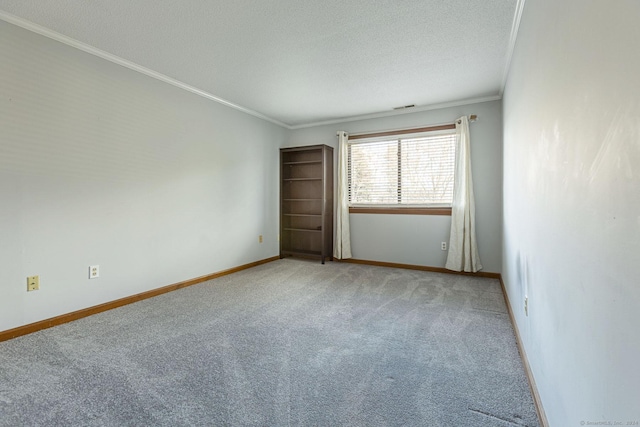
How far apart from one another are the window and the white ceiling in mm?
783

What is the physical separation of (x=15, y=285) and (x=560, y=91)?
11.7 feet

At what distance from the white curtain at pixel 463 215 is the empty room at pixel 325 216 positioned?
0.09ft

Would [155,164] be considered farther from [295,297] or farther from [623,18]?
[623,18]

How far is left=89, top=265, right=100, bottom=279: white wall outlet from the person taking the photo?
270 cm

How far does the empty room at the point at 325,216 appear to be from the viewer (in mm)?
952

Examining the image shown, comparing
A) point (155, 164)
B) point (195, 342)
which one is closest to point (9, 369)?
point (195, 342)

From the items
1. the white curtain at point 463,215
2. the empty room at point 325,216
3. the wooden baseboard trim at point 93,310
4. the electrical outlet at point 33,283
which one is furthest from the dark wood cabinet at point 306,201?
the electrical outlet at point 33,283

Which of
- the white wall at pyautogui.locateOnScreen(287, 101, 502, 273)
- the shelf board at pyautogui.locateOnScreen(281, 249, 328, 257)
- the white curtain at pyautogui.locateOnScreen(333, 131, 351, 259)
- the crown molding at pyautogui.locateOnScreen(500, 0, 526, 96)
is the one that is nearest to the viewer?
the crown molding at pyautogui.locateOnScreen(500, 0, 526, 96)

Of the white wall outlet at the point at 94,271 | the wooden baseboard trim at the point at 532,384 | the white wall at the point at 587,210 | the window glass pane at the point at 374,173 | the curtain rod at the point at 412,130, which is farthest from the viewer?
the window glass pane at the point at 374,173

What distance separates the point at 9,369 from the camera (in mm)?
1812

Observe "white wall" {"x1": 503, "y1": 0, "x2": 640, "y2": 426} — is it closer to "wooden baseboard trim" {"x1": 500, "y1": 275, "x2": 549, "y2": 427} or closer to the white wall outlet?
"wooden baseboard trim" {"x1": 500, "y1": 275, "x2": 549, "y2": 427}

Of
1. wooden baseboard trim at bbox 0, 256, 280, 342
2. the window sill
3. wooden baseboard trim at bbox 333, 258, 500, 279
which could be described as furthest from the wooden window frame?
wooden baseboard trim at bbox 0, 256, 280, 342

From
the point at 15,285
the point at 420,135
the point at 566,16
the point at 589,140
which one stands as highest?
the point at 420,135

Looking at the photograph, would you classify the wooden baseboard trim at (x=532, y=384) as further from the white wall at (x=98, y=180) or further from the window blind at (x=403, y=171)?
the white wall at (x=98, y=180)
